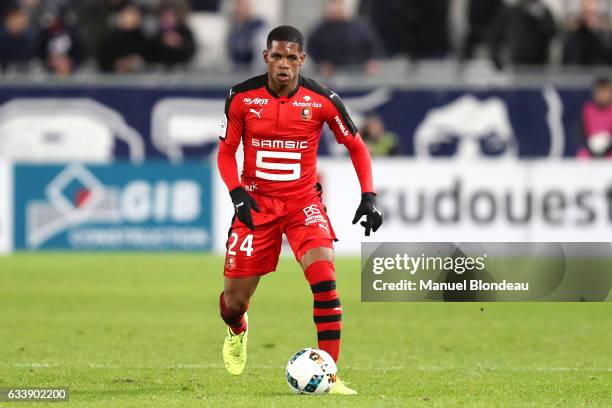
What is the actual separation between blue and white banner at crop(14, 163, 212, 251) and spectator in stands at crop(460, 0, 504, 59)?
545cm

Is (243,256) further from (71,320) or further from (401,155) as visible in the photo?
(401,155)

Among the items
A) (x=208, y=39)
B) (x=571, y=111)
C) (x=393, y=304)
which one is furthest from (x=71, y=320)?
(x=208, y=39)

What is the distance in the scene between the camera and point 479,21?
21.5m

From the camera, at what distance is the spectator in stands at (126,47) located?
66.2ft

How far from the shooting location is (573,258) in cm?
869

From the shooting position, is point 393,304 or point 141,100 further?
point 141,100

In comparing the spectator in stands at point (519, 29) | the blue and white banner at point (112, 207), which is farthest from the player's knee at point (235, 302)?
the spectator in stands at point (519, 29)

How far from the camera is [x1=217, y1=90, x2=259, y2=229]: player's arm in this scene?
858cm

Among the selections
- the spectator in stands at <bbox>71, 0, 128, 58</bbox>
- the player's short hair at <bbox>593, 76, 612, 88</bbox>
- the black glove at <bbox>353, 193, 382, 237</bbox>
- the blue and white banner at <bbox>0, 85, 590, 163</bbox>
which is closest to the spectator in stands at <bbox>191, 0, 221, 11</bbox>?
the spectator in stands at <bbox>71, 0, 128, 58</bbox>

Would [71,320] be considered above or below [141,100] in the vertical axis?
below

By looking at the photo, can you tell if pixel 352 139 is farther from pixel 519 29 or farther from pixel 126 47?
pixel 519 29

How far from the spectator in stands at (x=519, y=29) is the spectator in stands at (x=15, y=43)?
272 inches

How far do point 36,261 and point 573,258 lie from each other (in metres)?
10.3

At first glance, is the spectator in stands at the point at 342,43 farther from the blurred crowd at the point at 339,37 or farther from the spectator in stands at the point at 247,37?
the spectator in stands at the point at 247,37
